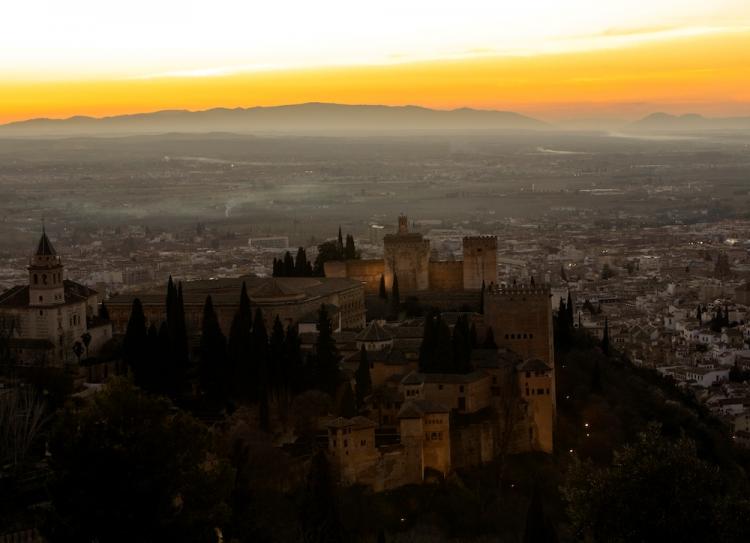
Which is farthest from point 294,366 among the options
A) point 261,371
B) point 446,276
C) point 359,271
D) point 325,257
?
point 325,257

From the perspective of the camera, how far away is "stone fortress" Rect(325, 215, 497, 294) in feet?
136

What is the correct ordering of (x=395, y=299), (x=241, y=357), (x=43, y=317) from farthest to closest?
(x=395, y=299) → (x=43, y=317) → (x=241, y=357)

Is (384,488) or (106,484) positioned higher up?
(106,484)

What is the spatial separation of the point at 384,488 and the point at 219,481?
943 centimetres

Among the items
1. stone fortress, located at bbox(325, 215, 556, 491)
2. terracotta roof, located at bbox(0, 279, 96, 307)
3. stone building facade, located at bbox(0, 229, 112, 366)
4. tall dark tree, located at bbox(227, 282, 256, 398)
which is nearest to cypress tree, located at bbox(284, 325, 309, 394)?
tall dark tree, located at bbox(227, 282, 256, 398)

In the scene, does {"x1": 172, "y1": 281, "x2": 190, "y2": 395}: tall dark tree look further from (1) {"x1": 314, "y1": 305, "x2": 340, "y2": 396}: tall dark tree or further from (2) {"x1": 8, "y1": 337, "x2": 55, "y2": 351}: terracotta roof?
(1) {"x1": 314, "y1": 305, "x2": 340, "y2": 396}: tall dark tree

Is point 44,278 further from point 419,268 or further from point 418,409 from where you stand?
point 419,268

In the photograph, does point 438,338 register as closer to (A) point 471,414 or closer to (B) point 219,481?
(A) point 471,414

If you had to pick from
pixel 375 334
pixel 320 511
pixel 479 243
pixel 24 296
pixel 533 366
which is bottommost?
pixel 320 511

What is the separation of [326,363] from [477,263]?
12.7m

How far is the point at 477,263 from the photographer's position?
41594mm

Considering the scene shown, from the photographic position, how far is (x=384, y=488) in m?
26.8

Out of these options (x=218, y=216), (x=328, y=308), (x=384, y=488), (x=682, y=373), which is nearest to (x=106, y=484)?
(x=384, y=488)

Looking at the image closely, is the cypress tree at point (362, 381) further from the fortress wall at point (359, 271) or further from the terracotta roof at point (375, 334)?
the fortress wall at point (359, 271)
